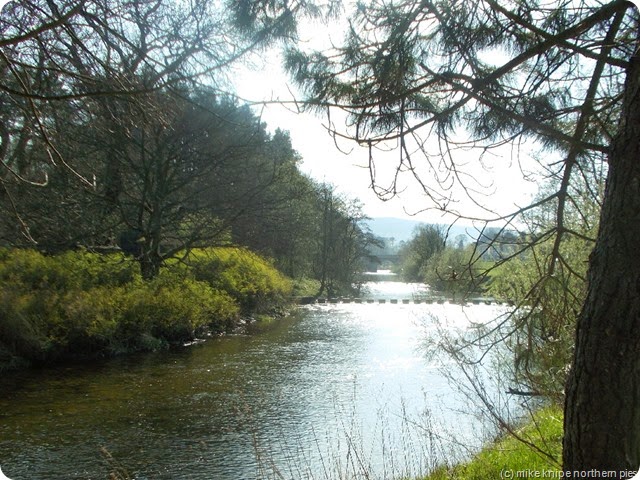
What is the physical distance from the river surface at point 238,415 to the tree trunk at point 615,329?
1.48 metres

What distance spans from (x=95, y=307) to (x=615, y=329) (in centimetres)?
1165

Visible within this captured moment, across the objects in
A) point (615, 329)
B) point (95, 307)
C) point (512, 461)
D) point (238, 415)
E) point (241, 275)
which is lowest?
point (238, 415)

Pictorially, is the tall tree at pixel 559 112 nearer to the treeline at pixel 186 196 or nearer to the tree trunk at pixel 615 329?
the tree trunk at pixel 615 329

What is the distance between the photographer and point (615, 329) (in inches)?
71.0

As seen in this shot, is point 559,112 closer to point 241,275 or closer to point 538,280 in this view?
point 538,280

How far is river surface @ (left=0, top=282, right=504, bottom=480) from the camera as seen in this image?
5660 millimetres

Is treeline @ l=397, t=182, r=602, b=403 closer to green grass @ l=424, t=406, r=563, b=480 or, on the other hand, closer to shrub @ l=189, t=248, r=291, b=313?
green grass @ l=424, t=406, r=563, b=480

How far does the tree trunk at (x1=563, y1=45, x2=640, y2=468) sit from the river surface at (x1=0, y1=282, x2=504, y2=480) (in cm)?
148

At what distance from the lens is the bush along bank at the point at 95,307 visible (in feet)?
34.8

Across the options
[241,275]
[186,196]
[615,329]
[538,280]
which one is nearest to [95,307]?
[186,196]

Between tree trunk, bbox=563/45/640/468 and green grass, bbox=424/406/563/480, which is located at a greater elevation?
tree trunk, bbox=563/45/640/468

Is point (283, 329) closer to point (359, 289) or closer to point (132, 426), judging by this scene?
point (132, 426)

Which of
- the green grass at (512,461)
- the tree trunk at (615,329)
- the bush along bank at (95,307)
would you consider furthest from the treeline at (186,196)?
the tree trunk at (615,329)

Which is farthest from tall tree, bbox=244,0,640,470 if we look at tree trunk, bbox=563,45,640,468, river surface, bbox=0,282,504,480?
river surface, bbox=0,282,504,480
